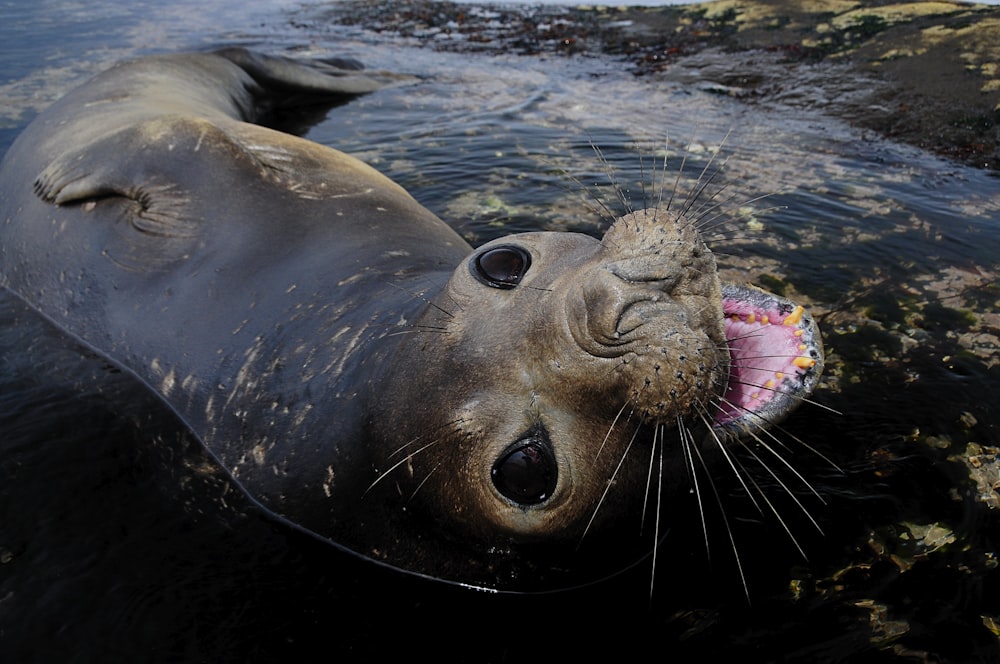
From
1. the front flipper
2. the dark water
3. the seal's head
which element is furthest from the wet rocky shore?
the front flipper

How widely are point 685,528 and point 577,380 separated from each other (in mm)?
1143

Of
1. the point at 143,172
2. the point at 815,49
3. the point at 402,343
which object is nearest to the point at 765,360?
the point at 402,343

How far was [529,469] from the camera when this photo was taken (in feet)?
7.48

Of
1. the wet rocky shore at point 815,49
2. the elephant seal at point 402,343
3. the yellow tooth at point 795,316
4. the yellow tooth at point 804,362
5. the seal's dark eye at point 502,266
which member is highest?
the seal's dark eye at point 502,266

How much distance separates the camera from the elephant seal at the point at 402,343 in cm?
222

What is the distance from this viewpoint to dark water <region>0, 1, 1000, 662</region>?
8.58 feet

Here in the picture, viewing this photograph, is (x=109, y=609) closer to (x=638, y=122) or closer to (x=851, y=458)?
(x=851, y=458)

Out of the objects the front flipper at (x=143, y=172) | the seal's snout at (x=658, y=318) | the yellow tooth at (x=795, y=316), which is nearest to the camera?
the seal's snout at (x=658, y=318)

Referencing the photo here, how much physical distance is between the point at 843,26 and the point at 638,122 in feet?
15.6

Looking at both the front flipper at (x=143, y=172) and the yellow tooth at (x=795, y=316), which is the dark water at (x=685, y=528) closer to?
the yellow tooth at (x=795, y=316)

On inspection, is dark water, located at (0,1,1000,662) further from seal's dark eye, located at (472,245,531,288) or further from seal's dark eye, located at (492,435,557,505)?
seal's dark eye, located at (472,245,531,288)

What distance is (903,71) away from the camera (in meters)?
8.99

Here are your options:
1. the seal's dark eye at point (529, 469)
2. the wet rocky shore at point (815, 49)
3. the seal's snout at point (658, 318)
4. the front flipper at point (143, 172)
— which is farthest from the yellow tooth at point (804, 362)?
the wet rocky shore at point (815, 49)

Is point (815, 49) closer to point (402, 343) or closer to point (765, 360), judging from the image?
point (765, 360)
